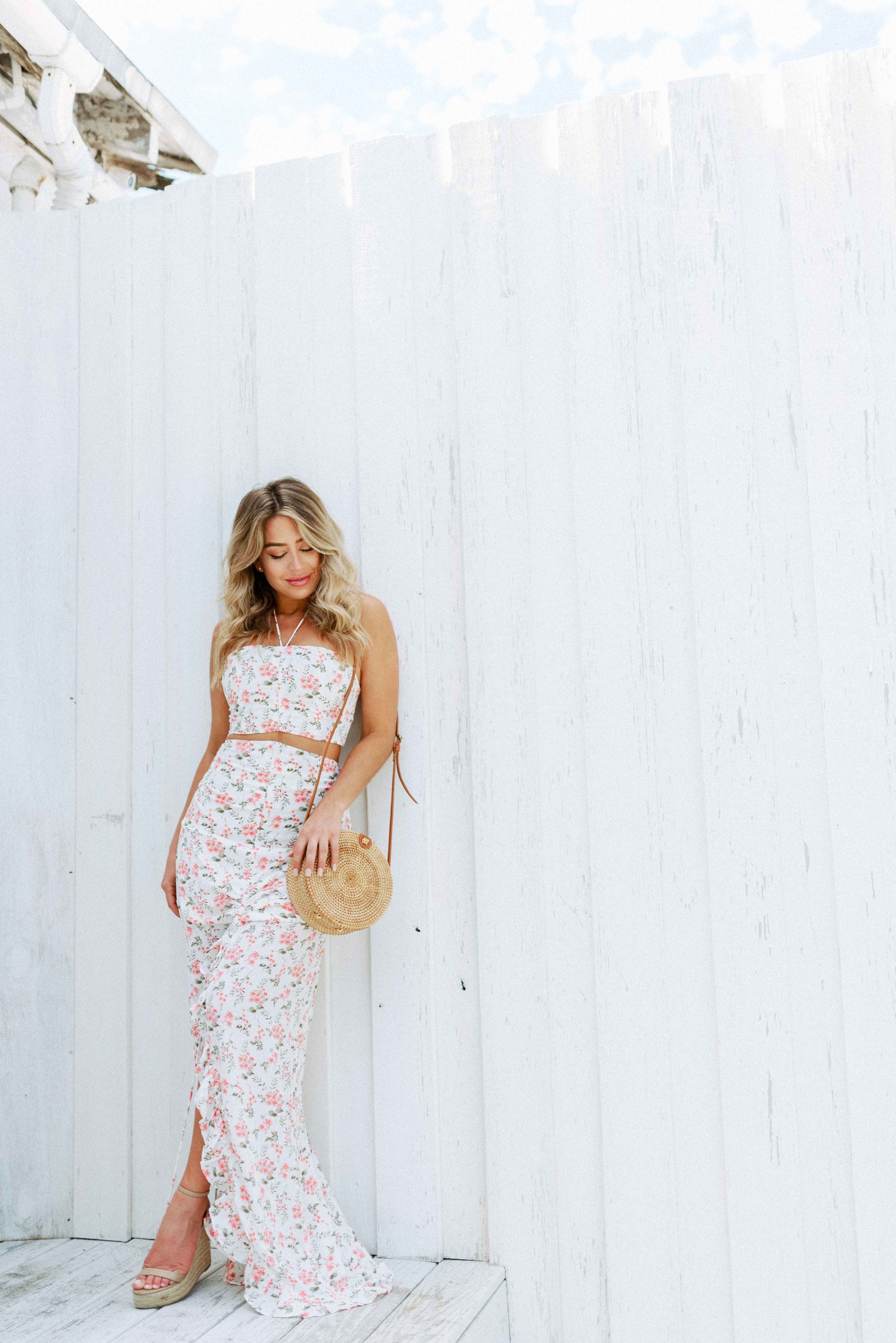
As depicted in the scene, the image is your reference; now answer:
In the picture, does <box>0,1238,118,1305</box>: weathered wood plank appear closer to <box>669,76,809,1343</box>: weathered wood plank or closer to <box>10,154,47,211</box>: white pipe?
<box>669,76,809,1343</box>: weathered wood plank

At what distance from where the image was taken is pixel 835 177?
86.3 inches

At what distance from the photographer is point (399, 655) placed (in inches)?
96.5

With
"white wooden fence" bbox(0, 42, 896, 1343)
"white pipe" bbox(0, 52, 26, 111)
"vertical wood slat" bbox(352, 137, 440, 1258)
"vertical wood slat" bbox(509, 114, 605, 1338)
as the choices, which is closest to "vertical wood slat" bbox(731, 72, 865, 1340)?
"white wooden fence" bbox(0, 42, 896, 1343)

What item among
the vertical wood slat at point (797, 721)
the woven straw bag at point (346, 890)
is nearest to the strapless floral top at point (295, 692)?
the woven straw bag at point (346, 890)

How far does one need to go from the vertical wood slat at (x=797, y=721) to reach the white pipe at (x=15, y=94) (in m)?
2.21

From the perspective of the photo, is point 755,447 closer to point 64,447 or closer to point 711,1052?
point 711,1052

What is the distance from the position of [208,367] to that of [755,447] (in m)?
1.44

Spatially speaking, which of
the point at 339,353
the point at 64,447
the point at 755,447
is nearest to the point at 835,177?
the point at 755,447

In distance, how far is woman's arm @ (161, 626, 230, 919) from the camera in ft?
7.88

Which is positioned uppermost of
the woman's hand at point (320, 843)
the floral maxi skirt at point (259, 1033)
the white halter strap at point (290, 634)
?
the white halter strap at point (290, 634)

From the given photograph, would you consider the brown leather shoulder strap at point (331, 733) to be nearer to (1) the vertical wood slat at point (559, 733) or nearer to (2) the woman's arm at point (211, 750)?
(2) the woman's arm at point (211, 750)

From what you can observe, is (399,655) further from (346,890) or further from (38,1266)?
(38,1266)

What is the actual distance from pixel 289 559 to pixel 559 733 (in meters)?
0.75

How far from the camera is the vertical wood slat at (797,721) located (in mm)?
2041
